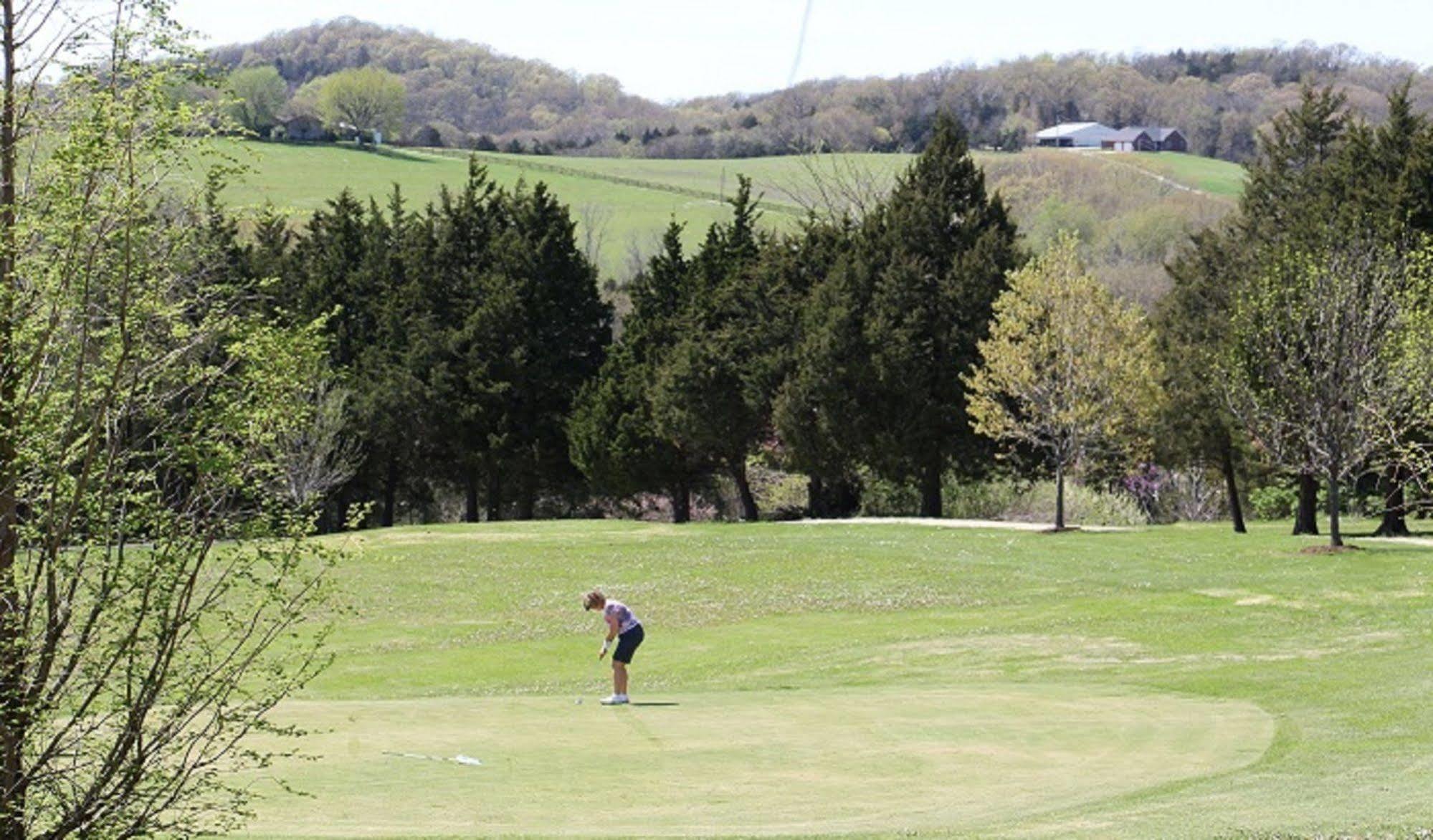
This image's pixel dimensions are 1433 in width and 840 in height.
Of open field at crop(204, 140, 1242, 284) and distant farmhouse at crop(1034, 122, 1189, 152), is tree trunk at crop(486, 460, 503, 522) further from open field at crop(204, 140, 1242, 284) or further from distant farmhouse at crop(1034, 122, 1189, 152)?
distant farmhouse at crop(1034, 122, 1189, 152)

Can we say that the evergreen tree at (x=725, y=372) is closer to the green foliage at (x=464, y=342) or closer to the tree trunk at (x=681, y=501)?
the tree trunk at (x=681, y=501)

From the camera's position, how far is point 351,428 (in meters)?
73.5

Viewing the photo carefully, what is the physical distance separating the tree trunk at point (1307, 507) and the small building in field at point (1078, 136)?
128 metres

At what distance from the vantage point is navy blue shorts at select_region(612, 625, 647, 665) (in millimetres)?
26031

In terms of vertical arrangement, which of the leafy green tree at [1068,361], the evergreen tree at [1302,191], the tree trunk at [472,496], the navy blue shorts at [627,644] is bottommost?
the tree trunk at [472,496]

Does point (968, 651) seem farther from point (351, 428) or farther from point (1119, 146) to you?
point (1119, 146)

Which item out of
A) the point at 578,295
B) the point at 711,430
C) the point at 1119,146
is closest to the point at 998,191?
the point at 711,430

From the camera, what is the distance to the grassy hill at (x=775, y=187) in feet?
415

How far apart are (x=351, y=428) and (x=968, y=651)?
44.6 m

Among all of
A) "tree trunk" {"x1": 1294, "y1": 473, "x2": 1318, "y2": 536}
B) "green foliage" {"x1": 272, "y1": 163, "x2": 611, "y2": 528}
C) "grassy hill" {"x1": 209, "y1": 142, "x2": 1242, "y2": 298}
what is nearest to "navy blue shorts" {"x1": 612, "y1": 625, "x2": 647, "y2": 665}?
"tree trunk" {"x1": 1294, "y1": 473, "x2": 1318, "y2": 536}

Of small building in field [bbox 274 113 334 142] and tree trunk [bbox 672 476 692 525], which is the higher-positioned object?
small building in field [bbox 274 113 334 142]

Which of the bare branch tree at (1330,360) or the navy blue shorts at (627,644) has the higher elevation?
the bare branch tree at (1330,360)

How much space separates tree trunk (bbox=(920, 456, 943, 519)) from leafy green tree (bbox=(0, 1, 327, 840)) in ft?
177

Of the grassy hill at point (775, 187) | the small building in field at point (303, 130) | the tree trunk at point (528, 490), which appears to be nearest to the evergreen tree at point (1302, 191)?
the tree trunk at point (528, 490)
